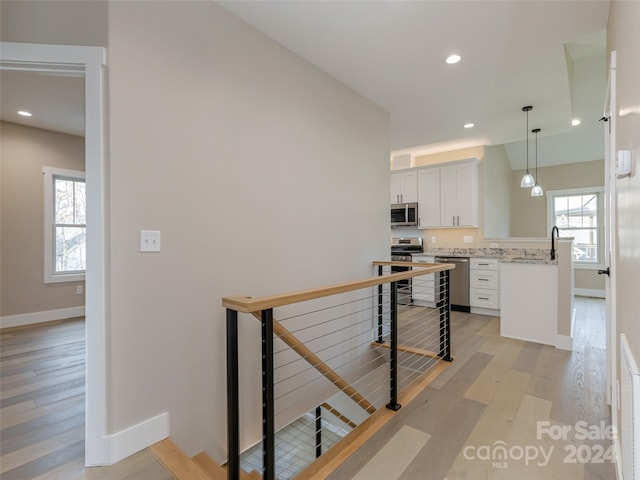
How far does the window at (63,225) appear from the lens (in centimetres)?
434

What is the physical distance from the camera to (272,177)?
2408mm

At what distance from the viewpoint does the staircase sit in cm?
147

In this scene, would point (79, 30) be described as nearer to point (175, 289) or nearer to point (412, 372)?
point (175, 289)

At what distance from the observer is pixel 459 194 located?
5332mm

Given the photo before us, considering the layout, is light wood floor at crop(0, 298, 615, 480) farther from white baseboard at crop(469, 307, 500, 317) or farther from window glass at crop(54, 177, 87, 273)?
window glass at crop(54, 177, 87, 273)

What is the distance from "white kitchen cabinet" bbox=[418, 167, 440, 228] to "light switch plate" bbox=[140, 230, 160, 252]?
4.96m

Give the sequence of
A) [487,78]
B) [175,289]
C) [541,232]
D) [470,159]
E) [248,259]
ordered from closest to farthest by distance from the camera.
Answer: [175,289] → [248,259] → [487,78] → [470,159] → [541,232]

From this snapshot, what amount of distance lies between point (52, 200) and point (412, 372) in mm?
5366

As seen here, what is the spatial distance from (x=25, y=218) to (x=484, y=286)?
6800 mm

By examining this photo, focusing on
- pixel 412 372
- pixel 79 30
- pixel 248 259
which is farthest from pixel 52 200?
pixel 412 372

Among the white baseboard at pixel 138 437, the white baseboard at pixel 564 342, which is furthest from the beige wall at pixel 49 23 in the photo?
the white baseboard at pixel 564 342

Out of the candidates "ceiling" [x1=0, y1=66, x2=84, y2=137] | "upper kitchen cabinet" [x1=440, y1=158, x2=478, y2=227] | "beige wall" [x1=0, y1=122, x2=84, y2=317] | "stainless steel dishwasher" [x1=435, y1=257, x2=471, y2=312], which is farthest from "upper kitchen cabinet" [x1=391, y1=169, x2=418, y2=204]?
"beige wall" [x1=0, y1=122, x2=84, y2=317]

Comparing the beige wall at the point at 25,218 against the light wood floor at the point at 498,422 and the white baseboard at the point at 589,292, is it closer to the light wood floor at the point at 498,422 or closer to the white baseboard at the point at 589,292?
the light wood floor at the point at 498,422

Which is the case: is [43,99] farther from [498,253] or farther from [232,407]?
[498,253]
